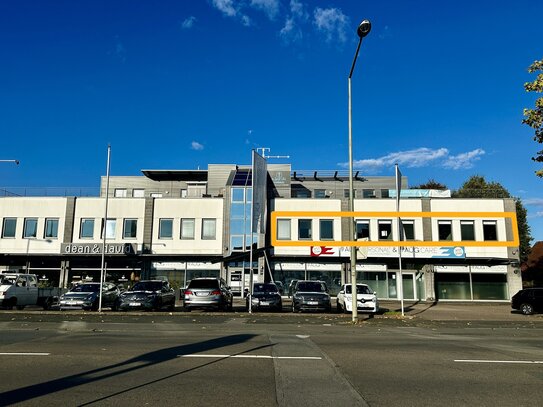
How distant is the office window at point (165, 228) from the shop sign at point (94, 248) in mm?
2719

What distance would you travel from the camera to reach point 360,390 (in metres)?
6.86

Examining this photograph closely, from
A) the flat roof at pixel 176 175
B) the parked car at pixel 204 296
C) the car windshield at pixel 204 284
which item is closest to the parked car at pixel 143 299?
the parked car at pixel 204 296

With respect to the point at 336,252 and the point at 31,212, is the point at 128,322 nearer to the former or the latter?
the point at 336,252

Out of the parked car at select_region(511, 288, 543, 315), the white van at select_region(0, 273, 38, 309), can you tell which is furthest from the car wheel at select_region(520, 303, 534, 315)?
the white van at select_region(0, 273, 38, 309)

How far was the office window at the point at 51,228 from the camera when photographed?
130ft

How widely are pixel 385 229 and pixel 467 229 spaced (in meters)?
6.63

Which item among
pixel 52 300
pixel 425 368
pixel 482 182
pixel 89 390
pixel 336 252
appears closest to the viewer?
pixel 89 390

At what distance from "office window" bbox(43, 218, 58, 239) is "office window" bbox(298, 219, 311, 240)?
20518 mm

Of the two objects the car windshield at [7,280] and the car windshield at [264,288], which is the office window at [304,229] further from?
the car windshield at [7,280]

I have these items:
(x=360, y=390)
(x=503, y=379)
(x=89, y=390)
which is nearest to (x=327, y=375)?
(x=360, y=390)

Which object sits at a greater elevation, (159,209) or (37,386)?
(159,209)

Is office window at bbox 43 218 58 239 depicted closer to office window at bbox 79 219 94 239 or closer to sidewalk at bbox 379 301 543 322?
office window at bbox 79 219 94 239

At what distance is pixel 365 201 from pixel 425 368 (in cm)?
3125

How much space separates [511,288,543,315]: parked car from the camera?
2708 centimetres
